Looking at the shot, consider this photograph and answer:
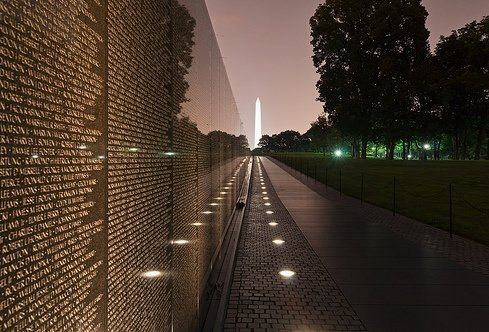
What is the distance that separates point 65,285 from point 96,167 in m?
0.60

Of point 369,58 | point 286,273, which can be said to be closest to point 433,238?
point 286,273

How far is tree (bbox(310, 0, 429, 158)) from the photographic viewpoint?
141ft

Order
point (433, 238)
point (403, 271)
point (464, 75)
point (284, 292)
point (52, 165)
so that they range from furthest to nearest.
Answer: point (464, 75) → point (433, 238) → point (403, 271) → point (284, 292) → point (52, 165)

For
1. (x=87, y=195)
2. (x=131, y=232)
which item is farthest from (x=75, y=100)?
(x=131, y=232)

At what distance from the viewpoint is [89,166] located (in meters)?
1.92

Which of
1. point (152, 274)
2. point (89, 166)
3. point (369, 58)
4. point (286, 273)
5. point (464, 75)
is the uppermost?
point (369, 58)

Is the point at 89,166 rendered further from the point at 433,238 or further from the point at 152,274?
the point at 433,238

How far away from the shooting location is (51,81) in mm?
1548

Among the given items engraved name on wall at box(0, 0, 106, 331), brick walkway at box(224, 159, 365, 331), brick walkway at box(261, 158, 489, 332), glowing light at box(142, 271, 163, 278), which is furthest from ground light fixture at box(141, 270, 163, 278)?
brick walkway at box(261, 158, 489, 332)

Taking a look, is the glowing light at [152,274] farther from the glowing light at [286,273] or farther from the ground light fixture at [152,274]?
the glowing light at [286,273]

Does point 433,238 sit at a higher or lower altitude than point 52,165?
lower

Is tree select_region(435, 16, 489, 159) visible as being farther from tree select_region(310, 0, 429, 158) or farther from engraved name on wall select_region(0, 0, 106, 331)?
engraved name on wall select_region(0, 0, 106, 331)

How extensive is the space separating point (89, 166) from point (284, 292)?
199 inches

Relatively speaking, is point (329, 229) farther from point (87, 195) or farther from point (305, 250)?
point (87, 195)
